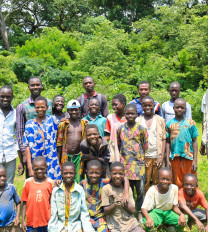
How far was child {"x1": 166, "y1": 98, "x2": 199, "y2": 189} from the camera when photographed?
403 centimetres

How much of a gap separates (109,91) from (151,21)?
958 cm

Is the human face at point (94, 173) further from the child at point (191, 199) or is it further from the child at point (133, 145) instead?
the child at point (191, 199)

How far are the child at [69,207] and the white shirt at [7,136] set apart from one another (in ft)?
2.93

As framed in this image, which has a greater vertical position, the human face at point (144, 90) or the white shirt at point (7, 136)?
the human face at point (144, 90)

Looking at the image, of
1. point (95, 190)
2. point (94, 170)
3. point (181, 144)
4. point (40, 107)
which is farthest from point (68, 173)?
point (181, 144)

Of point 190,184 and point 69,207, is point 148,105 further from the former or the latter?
point 69,207

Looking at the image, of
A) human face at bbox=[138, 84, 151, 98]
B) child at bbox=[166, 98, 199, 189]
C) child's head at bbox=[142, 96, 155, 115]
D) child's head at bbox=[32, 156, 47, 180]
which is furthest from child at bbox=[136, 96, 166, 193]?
child's head at bbox=[32, 156, 47, 180]

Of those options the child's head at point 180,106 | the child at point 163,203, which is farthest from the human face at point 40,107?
the child's head at point 180,106

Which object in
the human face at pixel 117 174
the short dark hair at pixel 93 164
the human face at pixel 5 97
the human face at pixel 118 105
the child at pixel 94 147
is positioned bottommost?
the human face at pixel 117 174

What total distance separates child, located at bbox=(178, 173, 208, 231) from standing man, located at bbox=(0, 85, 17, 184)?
2289 millimetres

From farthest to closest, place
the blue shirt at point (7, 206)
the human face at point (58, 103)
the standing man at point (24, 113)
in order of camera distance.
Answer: the human face at point (58, 103) < the standing man at point (24, 113) < the blue shirt at point (7, 206)

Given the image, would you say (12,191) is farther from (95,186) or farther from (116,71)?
(116,71)

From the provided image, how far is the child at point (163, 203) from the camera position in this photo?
11.8 feet

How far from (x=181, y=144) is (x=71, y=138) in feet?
5.01
